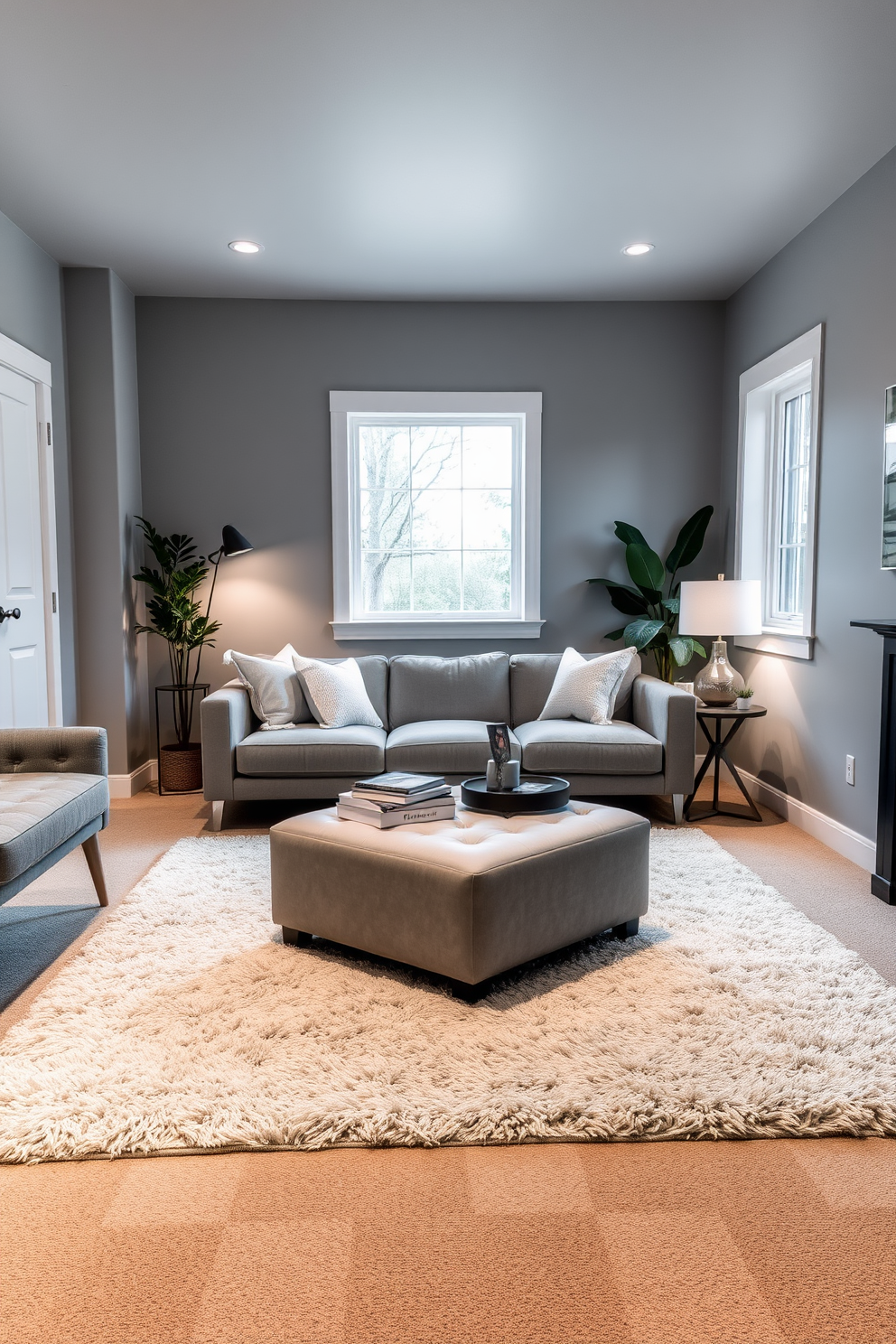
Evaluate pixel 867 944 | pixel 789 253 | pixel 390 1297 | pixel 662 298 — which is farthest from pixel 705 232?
pixel 390 1297

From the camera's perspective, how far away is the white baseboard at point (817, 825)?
364 centimetres

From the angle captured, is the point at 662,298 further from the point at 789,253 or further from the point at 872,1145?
the point at 872,1145

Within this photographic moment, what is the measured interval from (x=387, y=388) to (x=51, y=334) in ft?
5.78

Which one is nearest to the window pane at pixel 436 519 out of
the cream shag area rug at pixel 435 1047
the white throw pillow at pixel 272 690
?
the white throw pillow at pixel 272 690

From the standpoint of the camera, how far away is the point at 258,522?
17.4ft

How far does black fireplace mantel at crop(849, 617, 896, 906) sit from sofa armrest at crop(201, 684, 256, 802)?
2552 mm

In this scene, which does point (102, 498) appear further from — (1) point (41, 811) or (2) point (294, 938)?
(2) point (294, 938)

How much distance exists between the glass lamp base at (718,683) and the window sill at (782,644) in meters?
0.24

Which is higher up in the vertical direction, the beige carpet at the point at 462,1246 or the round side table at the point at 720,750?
the round side table at the point at 720,750

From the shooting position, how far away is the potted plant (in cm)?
497

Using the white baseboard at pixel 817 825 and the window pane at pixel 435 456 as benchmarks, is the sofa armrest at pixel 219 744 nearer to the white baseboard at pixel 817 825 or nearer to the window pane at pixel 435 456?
the window pane at pixel 435 456

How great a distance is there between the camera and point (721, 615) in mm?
4270

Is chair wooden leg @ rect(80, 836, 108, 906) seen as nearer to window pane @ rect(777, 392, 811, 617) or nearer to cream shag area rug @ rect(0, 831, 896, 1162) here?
cream shag area rug @ rect(0, 831, 896, 1162)

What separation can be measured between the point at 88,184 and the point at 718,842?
12.2 ft
